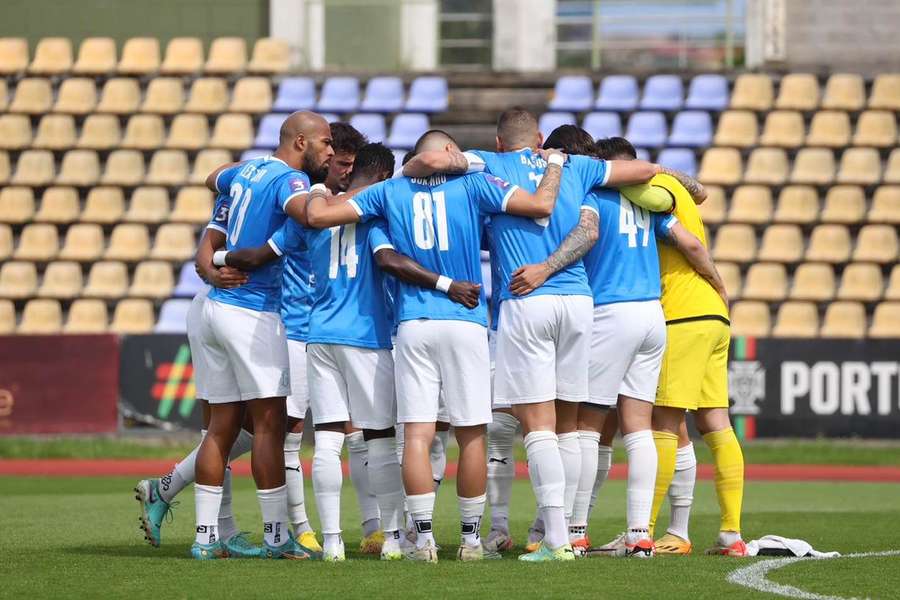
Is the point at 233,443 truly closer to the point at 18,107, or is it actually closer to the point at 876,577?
the point at 876,577

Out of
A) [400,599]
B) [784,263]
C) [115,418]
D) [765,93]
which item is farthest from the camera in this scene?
[765,93]

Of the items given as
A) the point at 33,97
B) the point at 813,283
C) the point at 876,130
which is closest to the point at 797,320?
the point at 813,283

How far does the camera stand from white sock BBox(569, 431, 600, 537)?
7.73 meters

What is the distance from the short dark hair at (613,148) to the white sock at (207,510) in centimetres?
→ 271

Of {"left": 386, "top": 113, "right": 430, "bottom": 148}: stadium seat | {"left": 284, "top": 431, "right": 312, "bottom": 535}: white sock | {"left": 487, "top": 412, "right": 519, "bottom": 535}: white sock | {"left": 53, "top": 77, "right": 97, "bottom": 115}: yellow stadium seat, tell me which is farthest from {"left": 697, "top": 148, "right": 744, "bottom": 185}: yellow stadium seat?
{"left": 284, "top": 431, "right": 312, "bottom": 535}: white sock

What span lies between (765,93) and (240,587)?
15560mm

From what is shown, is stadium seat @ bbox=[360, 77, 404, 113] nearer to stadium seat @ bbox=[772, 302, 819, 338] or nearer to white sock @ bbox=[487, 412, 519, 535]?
stadium seat @ bbox=[772, 302, 819, 338]

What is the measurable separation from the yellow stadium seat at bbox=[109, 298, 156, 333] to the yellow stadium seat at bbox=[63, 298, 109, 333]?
17 cm

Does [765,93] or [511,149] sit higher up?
[765,93]

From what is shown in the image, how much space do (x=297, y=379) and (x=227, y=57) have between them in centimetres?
1476

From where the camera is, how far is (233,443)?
782 centimetres

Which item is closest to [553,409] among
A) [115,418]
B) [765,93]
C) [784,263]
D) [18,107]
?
[115,418]

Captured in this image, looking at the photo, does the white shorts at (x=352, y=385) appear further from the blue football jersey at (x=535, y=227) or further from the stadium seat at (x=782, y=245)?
the stadium seat at (x=782, y=245)

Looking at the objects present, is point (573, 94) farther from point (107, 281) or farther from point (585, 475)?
point (585, 475)
